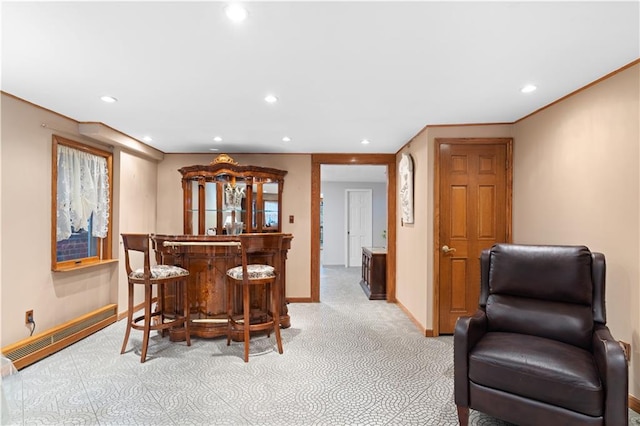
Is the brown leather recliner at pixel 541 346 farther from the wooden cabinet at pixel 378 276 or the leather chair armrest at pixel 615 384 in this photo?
the wooden cabinet at pixel 378 276

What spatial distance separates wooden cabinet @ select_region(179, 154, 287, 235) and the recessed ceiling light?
2.84 m

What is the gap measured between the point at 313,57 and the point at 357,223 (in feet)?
21.7

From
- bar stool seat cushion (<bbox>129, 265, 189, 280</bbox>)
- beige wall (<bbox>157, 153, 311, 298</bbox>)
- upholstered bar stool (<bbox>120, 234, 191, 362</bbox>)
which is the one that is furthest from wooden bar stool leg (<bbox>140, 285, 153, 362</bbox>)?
beige wall (<bbox>157, 153, 311, 298</bbox>)

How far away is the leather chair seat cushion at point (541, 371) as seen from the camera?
161 cm

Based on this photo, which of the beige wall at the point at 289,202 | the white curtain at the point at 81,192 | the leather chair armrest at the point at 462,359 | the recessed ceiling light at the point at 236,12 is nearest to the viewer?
the recessed ceiling light at the point at 236,12

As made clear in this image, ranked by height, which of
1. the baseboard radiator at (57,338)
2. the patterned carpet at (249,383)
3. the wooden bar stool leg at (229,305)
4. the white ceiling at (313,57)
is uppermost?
the white ceiling at (313,57)

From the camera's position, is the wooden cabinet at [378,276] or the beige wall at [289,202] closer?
the beige wall at [289,202]

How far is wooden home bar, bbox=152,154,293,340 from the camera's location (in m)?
3.31

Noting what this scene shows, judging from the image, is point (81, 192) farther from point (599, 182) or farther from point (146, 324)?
point (599, 182)

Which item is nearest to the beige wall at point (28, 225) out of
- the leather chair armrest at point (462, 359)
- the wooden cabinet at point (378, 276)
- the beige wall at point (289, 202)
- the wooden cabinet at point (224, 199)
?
the wooden cabinet at point (224, 199)

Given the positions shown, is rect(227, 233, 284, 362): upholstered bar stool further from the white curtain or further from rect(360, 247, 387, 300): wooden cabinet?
rect(360, 247, 387, 300): wooden cabinet

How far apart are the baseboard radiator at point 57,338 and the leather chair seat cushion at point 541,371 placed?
3.52 m

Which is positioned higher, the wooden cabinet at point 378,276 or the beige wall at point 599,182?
the beige wall at point 599,182

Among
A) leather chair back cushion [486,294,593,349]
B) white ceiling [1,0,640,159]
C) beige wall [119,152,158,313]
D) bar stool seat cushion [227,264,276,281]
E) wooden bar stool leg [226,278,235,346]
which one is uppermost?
white ceiling [1,0,640,159]
